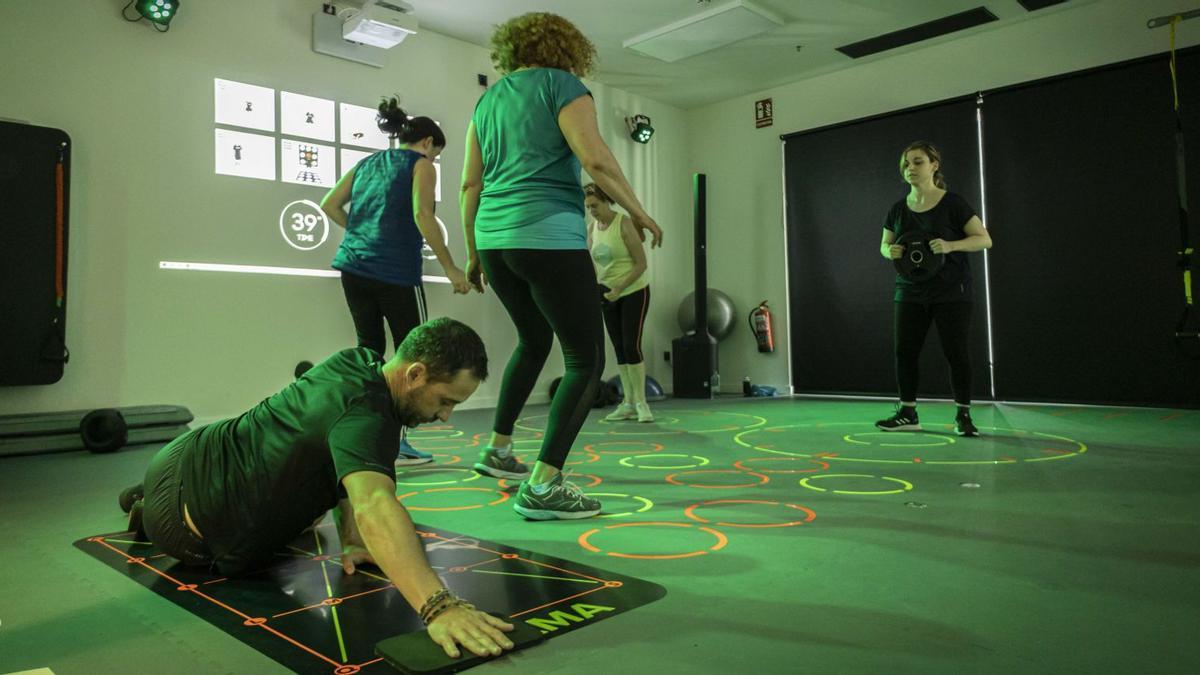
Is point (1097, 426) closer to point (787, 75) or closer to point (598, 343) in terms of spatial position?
point (598, 343)

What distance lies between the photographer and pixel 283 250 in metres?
5.03

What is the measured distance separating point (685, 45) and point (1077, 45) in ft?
9.81

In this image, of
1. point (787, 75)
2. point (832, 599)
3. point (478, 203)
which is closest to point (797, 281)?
point (787, 75)

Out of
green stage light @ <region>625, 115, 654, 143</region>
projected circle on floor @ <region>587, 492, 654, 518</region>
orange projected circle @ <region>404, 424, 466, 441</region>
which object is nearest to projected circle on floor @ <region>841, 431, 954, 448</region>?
projected circle on floor @ <region>587, 492, 654, 518</region>

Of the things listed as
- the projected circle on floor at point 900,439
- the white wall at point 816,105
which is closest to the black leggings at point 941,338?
the projected circle on floor at point 900,439

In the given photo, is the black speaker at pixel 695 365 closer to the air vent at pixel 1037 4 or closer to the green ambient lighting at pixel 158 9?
the air vent at pixel 1037 4

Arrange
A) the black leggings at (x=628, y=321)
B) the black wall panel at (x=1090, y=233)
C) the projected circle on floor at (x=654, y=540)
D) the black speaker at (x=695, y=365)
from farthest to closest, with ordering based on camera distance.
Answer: the black speaker at (x=695, y=365) < the black wall panel at (x=1090, y=233) < the black leggings at (x=628, y=321) < the projected circle on floor at (x=654, y=540)

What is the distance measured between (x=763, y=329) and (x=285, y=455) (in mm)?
6412

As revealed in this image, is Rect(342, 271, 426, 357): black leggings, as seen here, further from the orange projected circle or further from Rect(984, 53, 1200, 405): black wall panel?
Rect(984, 53, 1200, 405): black wall panel

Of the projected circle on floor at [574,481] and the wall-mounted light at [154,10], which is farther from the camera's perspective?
the wall-mounted light at [154,10]

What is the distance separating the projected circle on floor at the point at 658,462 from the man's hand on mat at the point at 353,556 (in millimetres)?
1534

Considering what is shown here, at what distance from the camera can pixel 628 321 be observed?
4.68 meters

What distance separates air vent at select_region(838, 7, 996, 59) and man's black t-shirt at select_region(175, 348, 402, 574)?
609 centimetres

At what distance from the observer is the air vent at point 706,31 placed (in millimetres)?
5676
